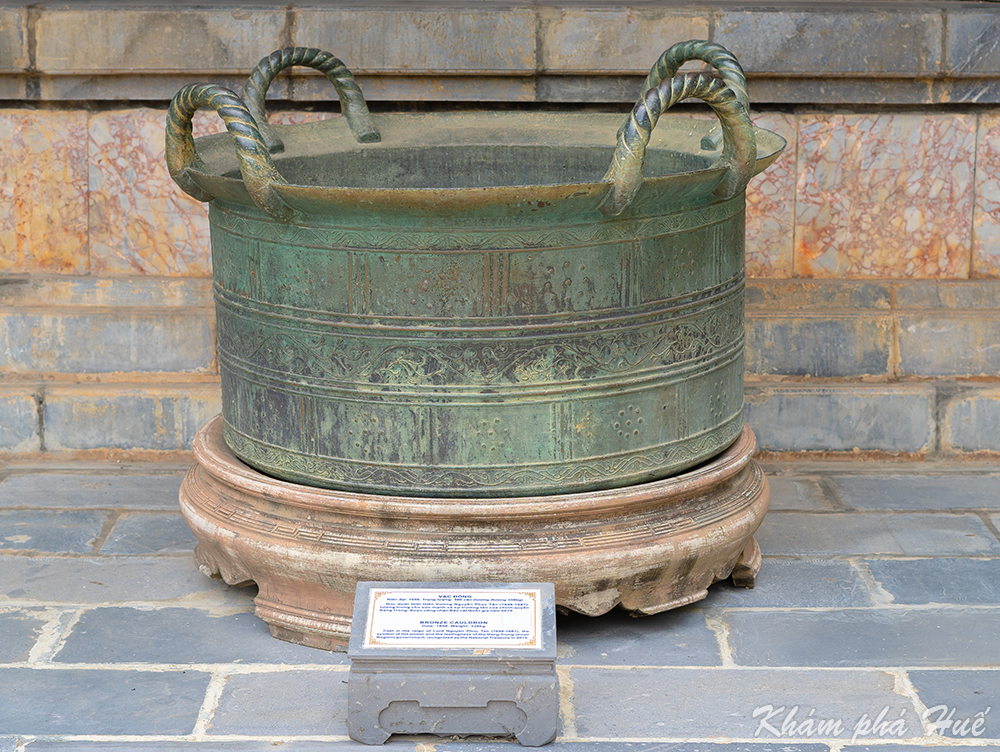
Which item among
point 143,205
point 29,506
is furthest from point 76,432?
point 143,205

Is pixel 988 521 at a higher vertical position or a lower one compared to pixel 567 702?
higher

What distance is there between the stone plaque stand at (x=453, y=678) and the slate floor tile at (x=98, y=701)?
0.42m

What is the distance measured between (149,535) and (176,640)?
30.2 inches

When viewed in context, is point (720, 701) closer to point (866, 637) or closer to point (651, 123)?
point (866, 637)

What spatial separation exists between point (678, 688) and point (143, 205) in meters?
2.70

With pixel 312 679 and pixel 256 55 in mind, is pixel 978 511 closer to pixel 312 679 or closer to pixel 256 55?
pixel 312 679

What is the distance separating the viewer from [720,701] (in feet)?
9.82

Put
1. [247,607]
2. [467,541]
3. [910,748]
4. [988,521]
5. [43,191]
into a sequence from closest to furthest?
1. [910,748]
2. [467,541]
3. [247,607]
4. [988,521]
5. [43,191]

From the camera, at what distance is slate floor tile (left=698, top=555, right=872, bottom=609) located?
3537 millimetres

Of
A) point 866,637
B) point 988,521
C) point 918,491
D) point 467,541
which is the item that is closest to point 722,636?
point 866,637

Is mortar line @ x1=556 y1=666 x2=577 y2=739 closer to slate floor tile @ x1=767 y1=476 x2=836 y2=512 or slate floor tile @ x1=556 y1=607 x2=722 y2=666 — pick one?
slate floor tile @ x1=556 y1=607 x2=722 y2=666

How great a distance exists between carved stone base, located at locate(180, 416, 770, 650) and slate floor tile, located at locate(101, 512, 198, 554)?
1.70ft

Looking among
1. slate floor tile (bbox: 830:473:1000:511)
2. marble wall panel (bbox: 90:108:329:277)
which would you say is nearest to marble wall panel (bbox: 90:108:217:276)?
marble wall panel (bbox: 90:108:329:277)

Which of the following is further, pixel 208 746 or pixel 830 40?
pixel 830 40
